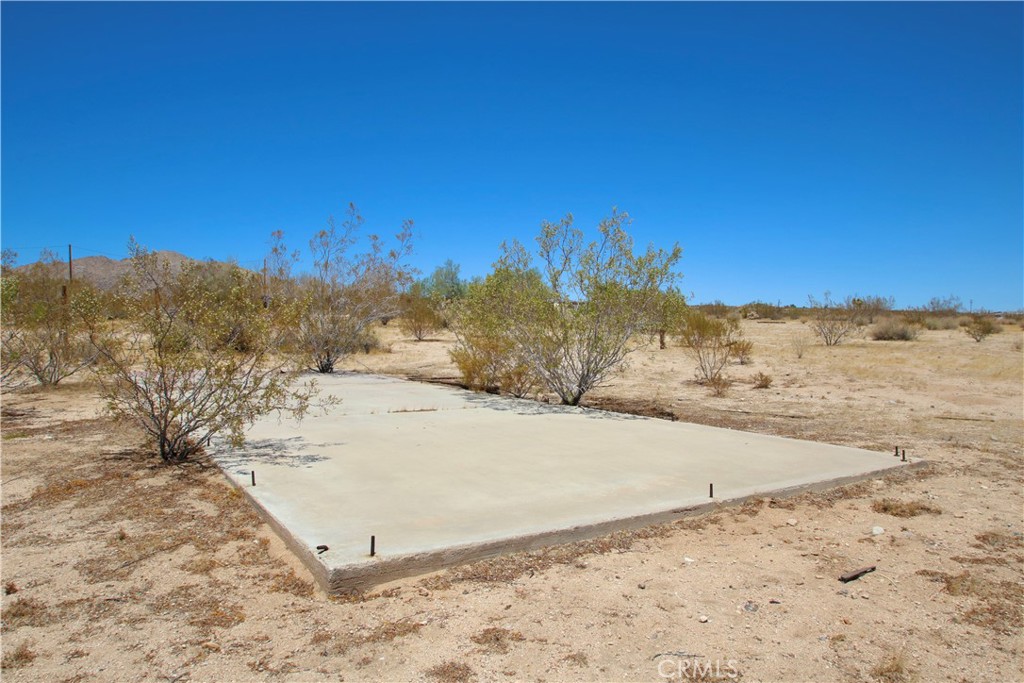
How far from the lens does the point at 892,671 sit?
3.48m

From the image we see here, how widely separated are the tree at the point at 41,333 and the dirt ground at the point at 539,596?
24.4 feet

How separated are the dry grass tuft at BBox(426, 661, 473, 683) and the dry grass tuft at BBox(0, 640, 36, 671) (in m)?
1.94

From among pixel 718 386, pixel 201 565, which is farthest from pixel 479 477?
pixel 718 386

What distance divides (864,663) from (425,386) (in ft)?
37.9

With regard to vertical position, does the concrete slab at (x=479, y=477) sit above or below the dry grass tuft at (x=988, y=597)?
above

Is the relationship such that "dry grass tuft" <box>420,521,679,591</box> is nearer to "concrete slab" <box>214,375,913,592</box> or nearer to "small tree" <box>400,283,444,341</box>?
"concrete slab" <box>214,375,913,592</box>

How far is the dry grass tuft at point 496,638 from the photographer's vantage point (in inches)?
146

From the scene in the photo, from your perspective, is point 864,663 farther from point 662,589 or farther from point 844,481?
point 844,481

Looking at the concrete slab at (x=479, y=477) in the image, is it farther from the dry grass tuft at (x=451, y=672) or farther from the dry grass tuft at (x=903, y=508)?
the dry grass tuft at (x=451, y=672)

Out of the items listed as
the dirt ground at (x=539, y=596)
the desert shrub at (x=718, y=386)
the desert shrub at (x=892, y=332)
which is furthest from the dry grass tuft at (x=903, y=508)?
the desert shrub at (x=892, y=332)

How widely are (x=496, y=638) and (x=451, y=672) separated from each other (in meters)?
0.40

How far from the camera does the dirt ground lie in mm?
3537

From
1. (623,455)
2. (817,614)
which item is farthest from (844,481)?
(817,614)

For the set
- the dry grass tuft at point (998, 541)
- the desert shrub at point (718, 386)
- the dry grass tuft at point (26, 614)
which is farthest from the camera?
the desert shrub at point (718, 386)
